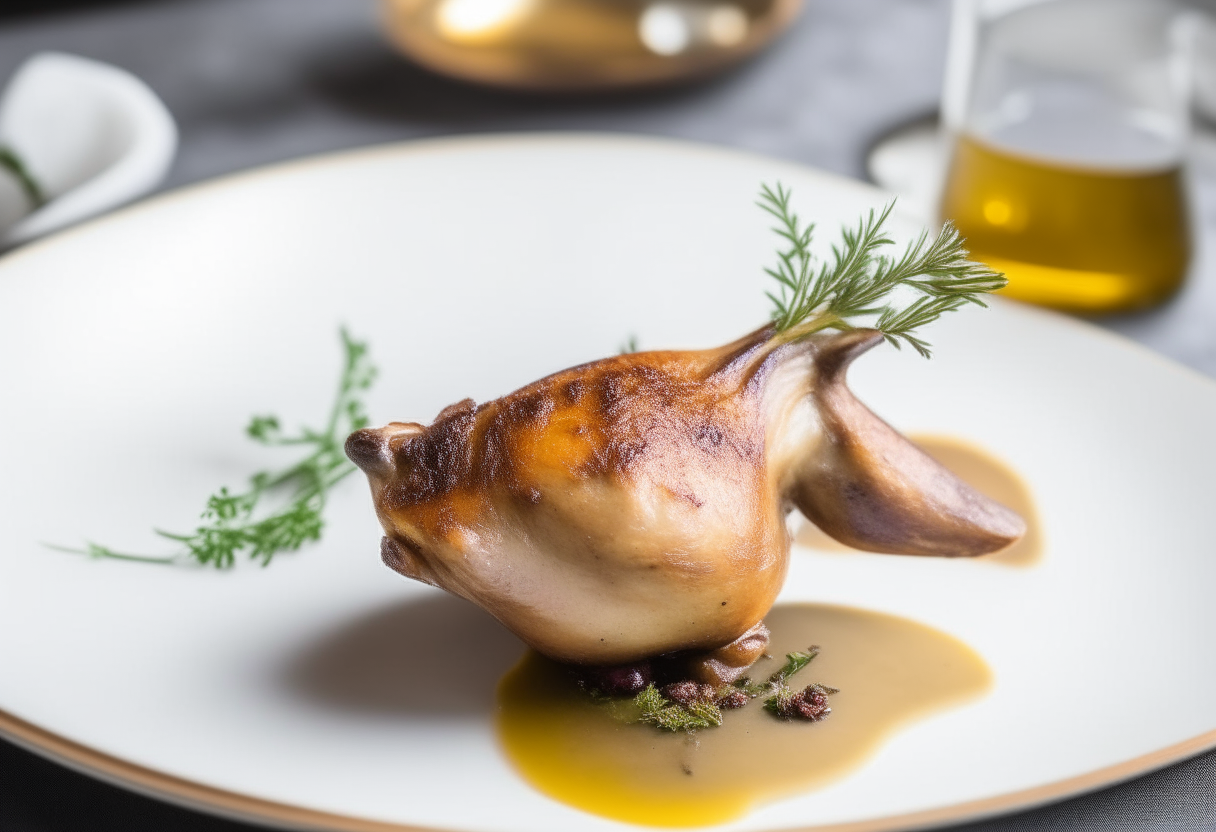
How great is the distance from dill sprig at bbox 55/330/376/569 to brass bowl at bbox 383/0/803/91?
3.48ft

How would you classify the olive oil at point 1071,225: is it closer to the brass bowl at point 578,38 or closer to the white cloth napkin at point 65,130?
the brass bowl at point 578,38

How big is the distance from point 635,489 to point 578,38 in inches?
75.3

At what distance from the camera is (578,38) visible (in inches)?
120

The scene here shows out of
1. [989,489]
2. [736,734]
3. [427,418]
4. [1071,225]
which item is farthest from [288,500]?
[1071,225]

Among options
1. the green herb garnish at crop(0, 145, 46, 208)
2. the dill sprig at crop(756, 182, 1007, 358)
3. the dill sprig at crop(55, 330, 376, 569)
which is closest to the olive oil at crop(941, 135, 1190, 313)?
the dill sprig at crop(756, 182, 1007, 358)

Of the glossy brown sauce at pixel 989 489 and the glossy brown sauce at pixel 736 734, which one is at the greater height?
the glossy brown sauce at pixel 989 489

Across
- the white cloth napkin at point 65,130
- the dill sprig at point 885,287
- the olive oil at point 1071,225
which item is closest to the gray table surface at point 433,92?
the olive oil at point 1071,225

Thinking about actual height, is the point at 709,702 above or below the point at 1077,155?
below

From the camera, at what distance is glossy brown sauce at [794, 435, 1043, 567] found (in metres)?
1.69

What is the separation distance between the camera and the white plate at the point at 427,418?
132 centimetres

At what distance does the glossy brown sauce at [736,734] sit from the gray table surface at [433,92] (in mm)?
1108

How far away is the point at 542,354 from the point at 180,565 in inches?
26.0

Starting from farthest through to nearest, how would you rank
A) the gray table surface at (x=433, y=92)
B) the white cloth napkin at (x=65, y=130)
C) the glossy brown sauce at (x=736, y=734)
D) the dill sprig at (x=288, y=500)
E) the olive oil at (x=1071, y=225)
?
the gray table surface at (x=433, y=92)
the white cloth napkin at (x=65, y=130)
the olive oil at (x=1071, y=225)
the dill sprig at (x=288, y=500)
the glossy brown sauce at (x=736, y=734)

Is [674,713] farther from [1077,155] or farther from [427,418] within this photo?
[1077,155]
